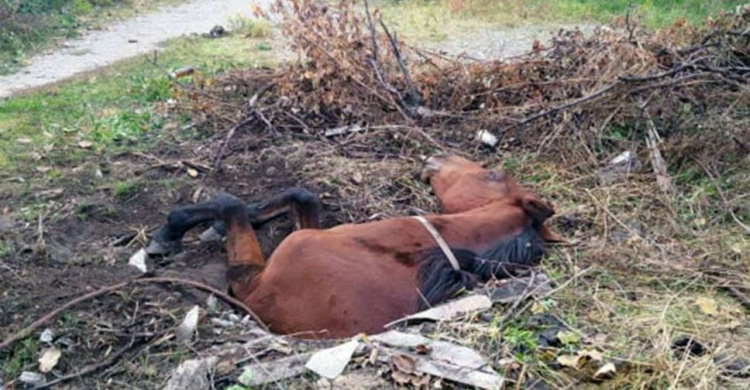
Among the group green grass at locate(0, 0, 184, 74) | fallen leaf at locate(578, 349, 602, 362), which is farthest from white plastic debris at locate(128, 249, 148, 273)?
green grass at locate(0, 0, 184, 74)

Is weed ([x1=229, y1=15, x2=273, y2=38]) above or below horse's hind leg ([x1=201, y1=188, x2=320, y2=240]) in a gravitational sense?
below

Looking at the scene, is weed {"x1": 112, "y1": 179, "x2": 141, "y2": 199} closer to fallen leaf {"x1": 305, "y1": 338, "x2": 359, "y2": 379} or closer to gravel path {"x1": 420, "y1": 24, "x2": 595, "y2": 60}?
fallen leaf {"x1": 305, "y1": 338, "x2": 359, "y2": 379}

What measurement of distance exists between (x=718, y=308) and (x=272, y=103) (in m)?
3.73

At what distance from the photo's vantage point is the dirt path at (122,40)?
8156 millimetres

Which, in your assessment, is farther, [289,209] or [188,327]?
[289,209]

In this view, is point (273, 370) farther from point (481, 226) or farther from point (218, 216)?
point (218, 216)

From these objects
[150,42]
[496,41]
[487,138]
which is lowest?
[496,41]

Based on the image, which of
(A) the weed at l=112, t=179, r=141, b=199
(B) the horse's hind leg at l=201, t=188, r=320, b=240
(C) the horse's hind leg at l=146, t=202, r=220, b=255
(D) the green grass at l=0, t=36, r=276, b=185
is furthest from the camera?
(D) the green grass at l=0, t=36, r=276, b=185

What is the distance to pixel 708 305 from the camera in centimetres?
343

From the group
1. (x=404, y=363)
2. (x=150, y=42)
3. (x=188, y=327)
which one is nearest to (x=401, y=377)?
(x=404, y=363)

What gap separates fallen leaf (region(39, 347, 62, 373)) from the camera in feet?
9.58

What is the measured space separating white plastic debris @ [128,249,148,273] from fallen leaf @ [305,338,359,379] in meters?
1.32

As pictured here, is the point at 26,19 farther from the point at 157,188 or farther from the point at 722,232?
the point at 722,232

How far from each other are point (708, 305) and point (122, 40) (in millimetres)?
8940
